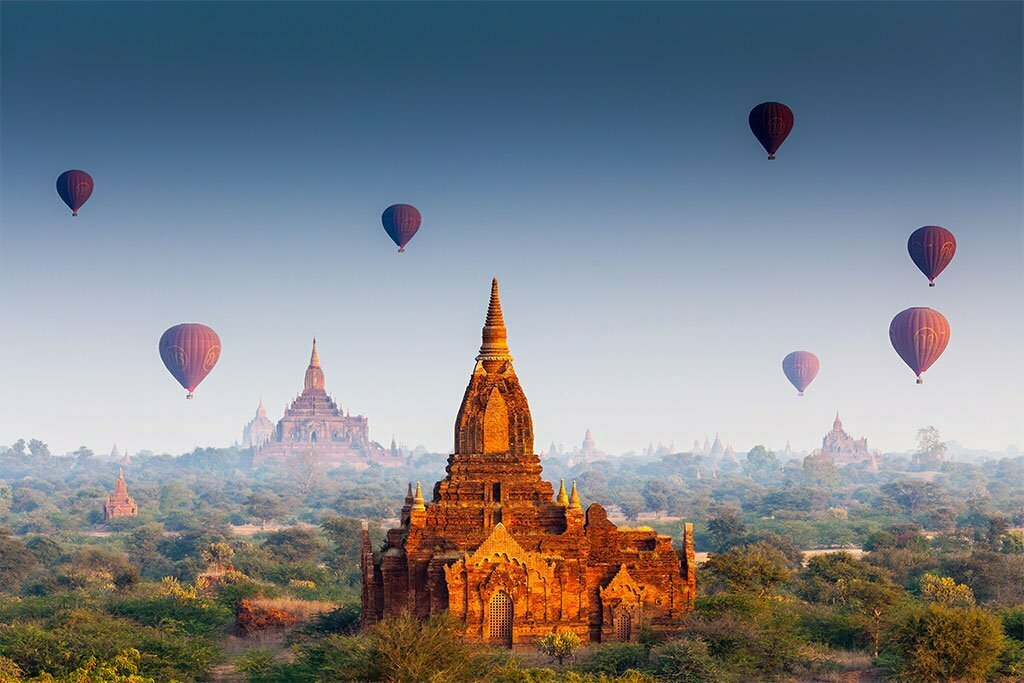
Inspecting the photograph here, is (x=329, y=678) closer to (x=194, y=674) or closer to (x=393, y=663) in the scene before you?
(x=393, y=663)

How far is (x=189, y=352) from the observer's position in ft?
399

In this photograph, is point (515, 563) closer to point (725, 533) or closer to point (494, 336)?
point (494, 336)

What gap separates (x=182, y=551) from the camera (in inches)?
4446

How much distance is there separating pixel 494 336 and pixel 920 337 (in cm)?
6562

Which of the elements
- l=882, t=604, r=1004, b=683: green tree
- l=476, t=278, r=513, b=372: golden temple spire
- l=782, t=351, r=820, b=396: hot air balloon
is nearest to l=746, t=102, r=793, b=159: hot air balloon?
l=476, t=278, r=513, b=372: golden temple spire

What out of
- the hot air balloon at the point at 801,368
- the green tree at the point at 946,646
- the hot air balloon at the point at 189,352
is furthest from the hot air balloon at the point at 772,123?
the hot air balloon at the point at 801,368

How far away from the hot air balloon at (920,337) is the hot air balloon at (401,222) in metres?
39.7

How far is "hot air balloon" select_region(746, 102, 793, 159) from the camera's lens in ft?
263

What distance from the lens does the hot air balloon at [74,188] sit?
95.8 m

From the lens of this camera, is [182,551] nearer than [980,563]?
No

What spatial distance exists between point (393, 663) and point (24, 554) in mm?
61673

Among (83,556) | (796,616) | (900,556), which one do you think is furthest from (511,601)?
(83,556)

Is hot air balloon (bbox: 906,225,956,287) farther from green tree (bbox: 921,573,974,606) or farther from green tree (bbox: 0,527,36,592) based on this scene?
green tree (bbox: 0,527,36,592)

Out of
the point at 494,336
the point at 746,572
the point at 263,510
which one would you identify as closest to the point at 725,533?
the point at 746,572
